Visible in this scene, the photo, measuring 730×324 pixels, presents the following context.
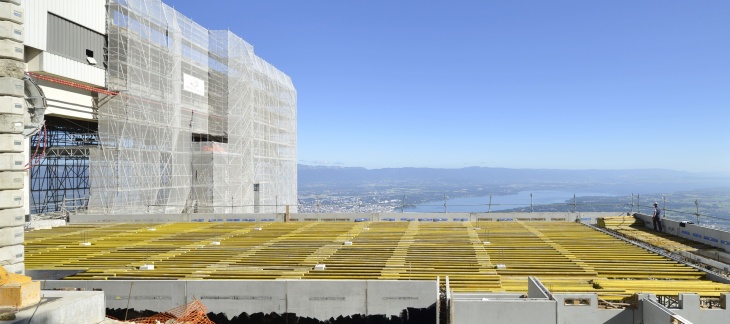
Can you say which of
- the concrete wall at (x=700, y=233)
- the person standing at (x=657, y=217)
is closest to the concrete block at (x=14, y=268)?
the concrete wall at (x=700, y=233)

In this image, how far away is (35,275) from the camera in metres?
15.1

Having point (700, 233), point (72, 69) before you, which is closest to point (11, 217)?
point (72, 69)

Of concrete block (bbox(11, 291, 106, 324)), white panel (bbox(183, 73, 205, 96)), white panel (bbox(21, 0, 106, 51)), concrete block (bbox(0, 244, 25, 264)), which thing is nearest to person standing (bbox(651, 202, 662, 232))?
concrete block (bbox(11, 291, 106, 324))

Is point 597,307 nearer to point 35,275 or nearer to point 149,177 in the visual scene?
point 35,275

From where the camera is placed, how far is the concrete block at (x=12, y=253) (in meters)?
11.3

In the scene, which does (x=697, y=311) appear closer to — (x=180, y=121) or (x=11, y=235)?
(x=11, y=235)

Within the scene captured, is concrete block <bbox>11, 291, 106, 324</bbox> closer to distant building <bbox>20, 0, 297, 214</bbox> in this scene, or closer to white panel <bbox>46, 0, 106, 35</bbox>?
distant building <bbox>20, 0, 297, 214</bbox>

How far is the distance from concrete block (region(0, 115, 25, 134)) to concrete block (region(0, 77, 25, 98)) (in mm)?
508

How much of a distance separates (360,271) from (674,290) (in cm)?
779

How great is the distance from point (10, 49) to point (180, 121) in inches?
1100

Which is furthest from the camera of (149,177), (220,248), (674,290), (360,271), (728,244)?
(149,177)

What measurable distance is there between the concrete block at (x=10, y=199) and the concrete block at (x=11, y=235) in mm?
516

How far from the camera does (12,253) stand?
11.5 m

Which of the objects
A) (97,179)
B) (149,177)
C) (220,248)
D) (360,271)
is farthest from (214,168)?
(360,271)
